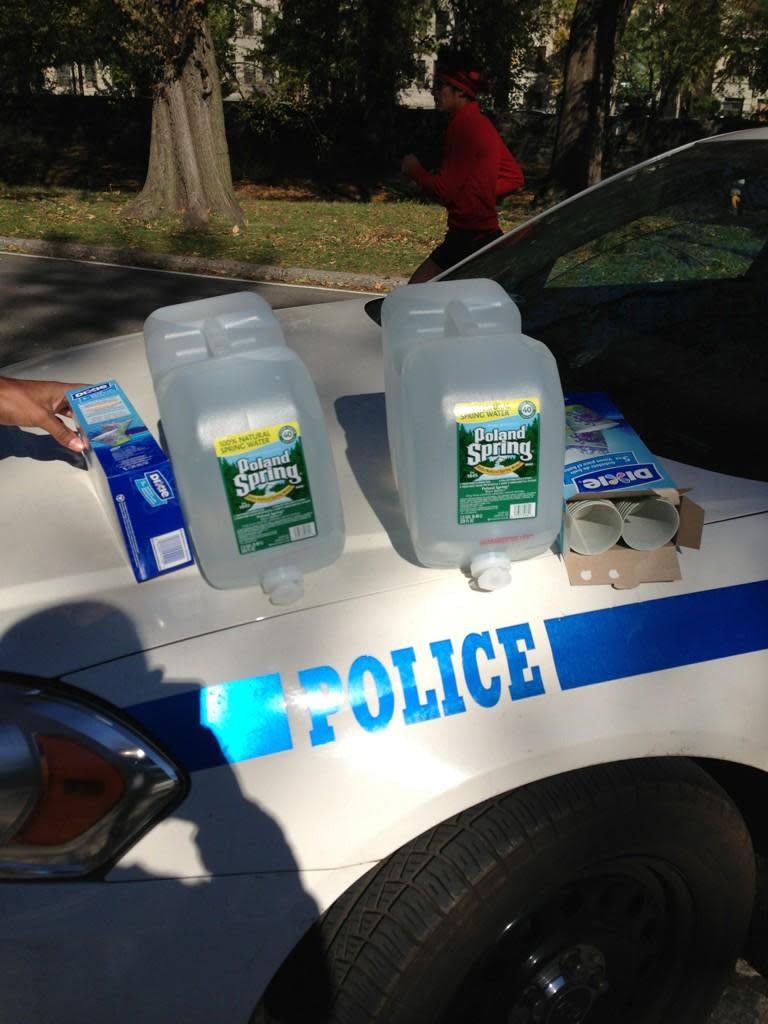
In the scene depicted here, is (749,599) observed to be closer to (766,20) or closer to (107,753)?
(107,753)

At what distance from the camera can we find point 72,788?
4.26 ft

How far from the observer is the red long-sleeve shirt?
225 inches

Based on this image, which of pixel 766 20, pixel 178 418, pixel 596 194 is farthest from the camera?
pixel 766 20

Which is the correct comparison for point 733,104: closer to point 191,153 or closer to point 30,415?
point 191,153

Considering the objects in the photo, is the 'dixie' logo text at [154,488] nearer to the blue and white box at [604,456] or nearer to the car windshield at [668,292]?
the blue and white box at [604,456]

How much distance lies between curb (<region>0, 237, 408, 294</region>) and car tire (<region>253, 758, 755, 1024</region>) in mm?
7296

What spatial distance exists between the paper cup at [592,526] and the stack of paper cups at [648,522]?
2 centimetres

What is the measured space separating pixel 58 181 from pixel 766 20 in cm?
1897

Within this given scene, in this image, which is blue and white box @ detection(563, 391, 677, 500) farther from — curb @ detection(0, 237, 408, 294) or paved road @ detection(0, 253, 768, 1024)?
curb @ detection(0, 237, 408, 294)

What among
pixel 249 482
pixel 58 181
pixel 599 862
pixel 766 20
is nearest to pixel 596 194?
pixel 249 482

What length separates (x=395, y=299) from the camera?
2.04 m

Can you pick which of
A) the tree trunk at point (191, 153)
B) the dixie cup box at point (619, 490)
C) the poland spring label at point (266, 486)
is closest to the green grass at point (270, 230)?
the tree trunk at point (191, 153)

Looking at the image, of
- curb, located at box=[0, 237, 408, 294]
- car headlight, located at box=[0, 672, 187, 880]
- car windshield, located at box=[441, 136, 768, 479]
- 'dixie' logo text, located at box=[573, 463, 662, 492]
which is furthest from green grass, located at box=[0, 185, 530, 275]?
car headlight, located at box=[0, 672, 187, 880]

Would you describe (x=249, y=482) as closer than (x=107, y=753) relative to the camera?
No
